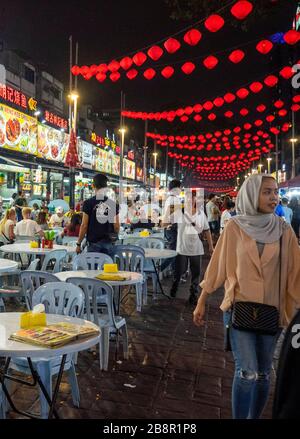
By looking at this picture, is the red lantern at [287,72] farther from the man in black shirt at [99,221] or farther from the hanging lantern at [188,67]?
the man in black shirt at [99,221]

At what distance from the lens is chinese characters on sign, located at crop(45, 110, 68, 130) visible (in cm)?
1830

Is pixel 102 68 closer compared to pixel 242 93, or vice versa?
pixel 102 68

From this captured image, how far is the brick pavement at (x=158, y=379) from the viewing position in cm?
375

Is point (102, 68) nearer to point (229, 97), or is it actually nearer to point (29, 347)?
point (229, 97)

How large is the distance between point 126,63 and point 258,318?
7.95 m

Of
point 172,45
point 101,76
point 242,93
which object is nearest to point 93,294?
point 172,45

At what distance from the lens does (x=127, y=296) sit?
823 centimetres

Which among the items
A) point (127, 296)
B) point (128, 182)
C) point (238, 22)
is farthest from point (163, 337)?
point (128, 182)

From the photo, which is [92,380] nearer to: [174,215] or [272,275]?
[272,275]

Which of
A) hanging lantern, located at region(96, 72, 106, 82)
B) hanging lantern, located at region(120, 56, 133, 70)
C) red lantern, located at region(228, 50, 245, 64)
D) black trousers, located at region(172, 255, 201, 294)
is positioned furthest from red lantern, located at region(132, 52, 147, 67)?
black trousers, located at region(172, 255, 201, 294)

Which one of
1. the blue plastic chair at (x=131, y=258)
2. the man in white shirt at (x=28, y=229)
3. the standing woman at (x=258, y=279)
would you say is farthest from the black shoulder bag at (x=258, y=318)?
the man in white shirt at (x=28, y=229)

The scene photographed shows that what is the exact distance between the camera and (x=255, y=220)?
9.65ft

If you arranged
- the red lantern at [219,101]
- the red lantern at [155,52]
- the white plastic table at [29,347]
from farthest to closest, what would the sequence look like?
1. the red lantern at [219,101]
2. the red lantern at [155,52]
3. the white plastic table at [29,347]

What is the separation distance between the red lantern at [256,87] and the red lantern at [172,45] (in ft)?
13.8
